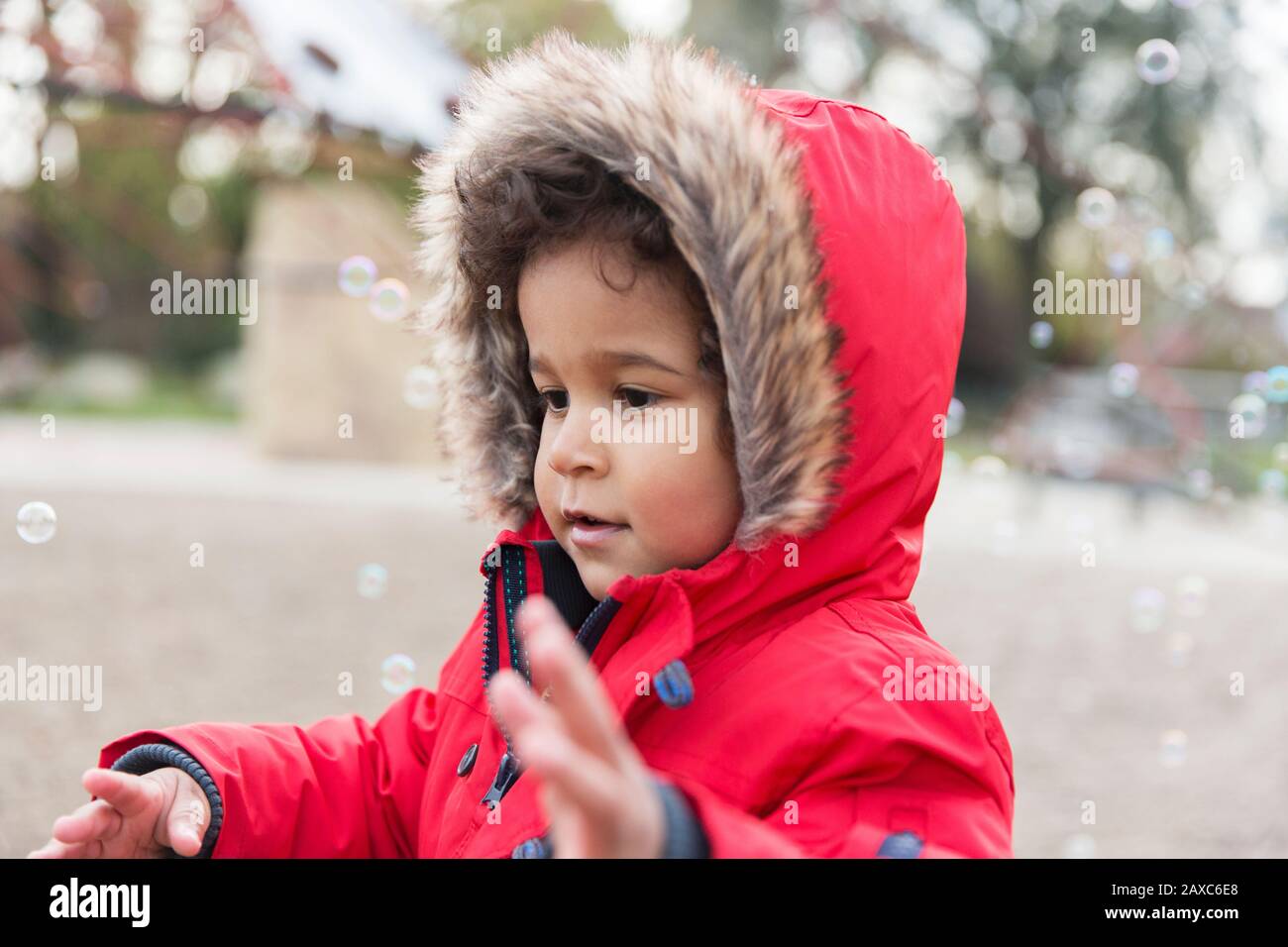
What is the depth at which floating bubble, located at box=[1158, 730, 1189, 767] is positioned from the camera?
3.61 meters

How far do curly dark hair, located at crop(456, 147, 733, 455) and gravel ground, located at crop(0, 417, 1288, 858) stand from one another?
2.33 m

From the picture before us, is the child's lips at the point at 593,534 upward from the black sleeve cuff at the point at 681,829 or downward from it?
upward

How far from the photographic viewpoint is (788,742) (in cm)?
116

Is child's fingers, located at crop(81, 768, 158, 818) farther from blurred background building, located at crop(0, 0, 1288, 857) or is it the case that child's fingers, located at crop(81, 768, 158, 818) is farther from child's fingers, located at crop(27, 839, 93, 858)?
blurred background building, located at crop(0, 0, 1288, 857)

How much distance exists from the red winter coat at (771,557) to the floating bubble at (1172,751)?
8.43ft

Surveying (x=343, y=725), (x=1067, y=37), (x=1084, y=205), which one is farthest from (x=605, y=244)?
(x=1067, y=37)

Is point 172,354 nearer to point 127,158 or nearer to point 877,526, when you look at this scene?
point 127,158

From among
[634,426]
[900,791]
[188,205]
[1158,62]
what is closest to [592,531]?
[634,426]

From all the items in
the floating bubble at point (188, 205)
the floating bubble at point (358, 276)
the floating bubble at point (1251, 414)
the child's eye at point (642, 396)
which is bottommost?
the child's eye at point (642, 396)

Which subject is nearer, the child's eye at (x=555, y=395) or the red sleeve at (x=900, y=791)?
the red sleeve at (x=900, y=791)

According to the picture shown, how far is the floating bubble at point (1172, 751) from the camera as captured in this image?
3.61 metres

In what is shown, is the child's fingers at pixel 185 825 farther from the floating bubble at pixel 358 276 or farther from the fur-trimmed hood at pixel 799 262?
the floating bubble at pixel 358 276

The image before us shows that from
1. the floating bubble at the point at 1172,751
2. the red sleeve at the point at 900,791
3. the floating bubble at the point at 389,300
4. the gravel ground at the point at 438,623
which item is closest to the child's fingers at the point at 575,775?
the red sleeve at the point at 900,791

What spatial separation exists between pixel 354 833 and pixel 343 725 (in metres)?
0.14
